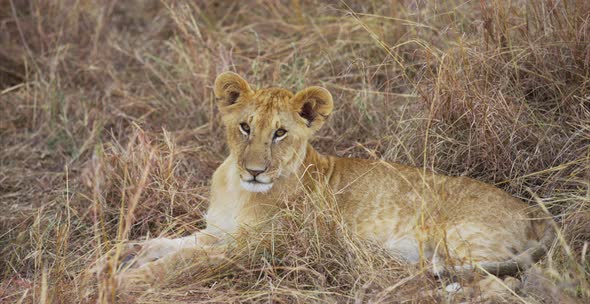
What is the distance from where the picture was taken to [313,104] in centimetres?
405

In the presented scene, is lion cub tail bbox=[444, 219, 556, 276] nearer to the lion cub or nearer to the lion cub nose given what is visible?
the lion cub

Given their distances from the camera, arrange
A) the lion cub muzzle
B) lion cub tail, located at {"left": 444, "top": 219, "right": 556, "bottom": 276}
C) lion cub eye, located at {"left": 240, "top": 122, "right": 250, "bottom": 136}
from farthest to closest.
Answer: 1. lion cub eye, located at {"left": 240, "top": 122, "right": 250, "bottom": 136}
2. the lion cub muzzle
3. lion cub tail, located at {"left": 444, "top": 219, "right": 556, "bottom": 276}

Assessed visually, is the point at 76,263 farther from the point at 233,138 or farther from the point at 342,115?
the point at 342,115

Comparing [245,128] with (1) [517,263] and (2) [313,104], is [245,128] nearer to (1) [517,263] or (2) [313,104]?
(2) [313,104]

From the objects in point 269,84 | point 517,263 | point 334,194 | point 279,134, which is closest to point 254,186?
point 279,134

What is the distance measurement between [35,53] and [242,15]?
1.70 meters

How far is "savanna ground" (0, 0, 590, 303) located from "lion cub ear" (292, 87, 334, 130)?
0.45 meters

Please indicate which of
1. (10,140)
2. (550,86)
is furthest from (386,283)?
(10,140)

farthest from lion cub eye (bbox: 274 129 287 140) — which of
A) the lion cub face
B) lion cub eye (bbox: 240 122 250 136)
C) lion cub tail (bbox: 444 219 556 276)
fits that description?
lion cub tail (bbox: 444 219 556 276)

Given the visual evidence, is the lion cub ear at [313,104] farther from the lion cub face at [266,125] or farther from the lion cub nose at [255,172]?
the lion cub nose at [255,172]

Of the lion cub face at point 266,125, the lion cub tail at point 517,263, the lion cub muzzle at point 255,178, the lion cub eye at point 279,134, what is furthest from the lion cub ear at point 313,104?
the lion cub tail at point 517,263

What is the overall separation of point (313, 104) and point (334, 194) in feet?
1.51

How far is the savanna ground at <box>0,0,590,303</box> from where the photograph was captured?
3.61 meters

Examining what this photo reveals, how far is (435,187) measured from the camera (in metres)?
4.05
